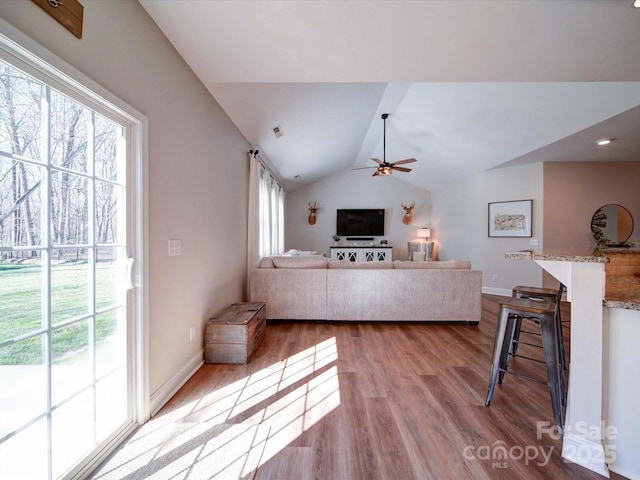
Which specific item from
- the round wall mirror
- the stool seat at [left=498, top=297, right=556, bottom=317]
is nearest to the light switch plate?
the stool seat at [left=498, top=297, right=556, bottom=317]

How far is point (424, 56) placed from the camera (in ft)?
5.47

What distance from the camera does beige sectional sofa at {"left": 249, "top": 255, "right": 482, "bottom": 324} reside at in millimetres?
3250

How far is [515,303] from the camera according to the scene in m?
1.77

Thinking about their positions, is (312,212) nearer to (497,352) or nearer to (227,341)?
(227,341)

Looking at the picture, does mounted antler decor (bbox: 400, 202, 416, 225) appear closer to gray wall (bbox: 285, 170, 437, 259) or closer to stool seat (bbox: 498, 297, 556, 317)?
gray wall (bbox: 285, 170, 437, 259)

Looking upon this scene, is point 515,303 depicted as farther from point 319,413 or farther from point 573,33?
point 573,33

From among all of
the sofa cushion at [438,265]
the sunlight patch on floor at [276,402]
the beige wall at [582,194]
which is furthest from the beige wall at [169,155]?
the beige wall at [582,194]

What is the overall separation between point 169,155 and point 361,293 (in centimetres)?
254

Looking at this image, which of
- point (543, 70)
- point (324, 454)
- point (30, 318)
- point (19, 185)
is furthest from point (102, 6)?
point (543, 70)

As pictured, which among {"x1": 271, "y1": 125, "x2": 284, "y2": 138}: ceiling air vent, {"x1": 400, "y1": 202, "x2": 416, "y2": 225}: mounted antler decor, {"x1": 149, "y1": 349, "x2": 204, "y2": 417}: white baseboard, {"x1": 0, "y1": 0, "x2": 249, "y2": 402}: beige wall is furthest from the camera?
{"x1": 400, "y1": 202, "x2": 416, "y2": 225}: mounted antler decor

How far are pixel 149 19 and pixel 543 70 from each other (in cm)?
261

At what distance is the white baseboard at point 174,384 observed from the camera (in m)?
1.64

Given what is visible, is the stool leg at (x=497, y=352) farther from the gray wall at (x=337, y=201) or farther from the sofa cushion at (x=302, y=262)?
the gray wall at (x=337, y=201)

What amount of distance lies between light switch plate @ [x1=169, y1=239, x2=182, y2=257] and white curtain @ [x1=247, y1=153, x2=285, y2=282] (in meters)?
1.59
